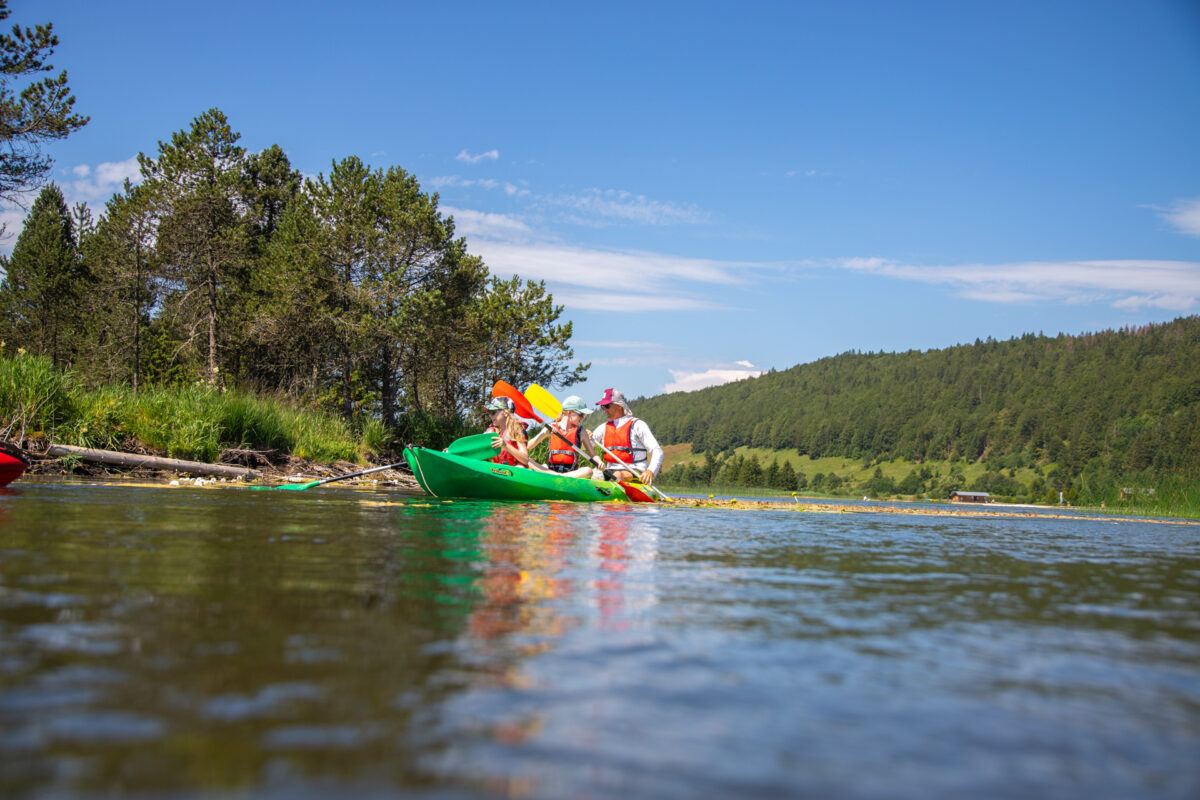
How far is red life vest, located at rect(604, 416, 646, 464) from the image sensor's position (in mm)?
13547

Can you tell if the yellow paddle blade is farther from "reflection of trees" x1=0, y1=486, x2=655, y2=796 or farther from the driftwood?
"reflection of trees" x1=0, y1=486, x2=655, y2=796

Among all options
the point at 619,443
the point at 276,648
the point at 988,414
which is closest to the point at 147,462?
the point at 619,443

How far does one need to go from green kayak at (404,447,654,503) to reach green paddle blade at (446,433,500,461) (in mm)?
947

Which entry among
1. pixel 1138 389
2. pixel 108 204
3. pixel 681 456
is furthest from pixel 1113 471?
pixel 108 204

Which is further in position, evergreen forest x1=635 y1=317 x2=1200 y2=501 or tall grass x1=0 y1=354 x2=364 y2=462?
evergreen forest x1=635 y1=317 x2=1200 y2=501

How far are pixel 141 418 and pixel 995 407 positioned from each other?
154 metres

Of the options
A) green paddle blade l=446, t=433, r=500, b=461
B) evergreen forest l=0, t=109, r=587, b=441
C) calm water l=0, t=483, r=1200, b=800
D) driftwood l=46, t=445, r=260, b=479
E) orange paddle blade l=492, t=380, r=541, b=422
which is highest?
evergreen forest l=0, t=109, r=587, b=441

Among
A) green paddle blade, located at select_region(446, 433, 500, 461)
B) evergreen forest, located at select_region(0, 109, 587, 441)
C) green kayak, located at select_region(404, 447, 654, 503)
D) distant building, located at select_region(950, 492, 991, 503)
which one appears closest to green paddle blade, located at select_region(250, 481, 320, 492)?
green kayak, located at select_region(404, 447, 654, 503)

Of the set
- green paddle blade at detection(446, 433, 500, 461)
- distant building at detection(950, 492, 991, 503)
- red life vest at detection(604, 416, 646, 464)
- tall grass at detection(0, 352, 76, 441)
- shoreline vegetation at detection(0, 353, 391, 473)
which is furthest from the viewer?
distant building at detection(950, 492, 991, 503)

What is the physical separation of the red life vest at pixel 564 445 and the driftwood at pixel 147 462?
6.52 m

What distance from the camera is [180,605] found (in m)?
3.19

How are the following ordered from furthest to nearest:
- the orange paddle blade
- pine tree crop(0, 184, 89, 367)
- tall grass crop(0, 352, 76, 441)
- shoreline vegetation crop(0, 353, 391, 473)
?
pine tree crop(0, 184, 89, 367)
the orange paddle blade
shoreline vegetation crop(0, 353, 391, 473)
tall grass crop(0, 352, 76, 441)

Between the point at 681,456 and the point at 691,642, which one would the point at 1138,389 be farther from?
the point at 691,642

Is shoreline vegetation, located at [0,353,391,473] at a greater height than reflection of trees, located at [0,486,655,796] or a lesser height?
greater
